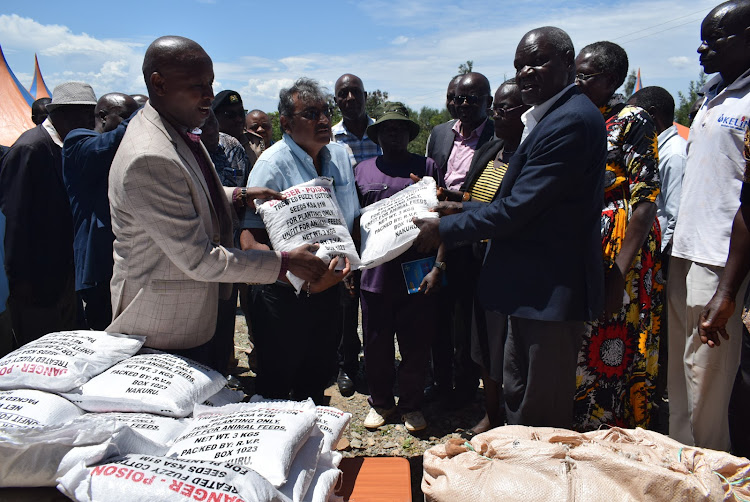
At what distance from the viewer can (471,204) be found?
3199 mm

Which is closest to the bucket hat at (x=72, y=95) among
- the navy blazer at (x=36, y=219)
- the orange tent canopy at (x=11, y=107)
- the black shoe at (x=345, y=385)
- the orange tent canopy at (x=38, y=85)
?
the navy blazer at (x=36, y=219)

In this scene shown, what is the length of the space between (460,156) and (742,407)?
2.66m

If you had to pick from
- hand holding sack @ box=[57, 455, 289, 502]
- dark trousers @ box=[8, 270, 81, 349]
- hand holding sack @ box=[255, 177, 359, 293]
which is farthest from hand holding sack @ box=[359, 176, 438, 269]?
dark trousers @ box=[8, 270, 81, 349]

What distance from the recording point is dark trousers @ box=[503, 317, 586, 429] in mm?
2492

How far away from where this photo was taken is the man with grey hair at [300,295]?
2.92m

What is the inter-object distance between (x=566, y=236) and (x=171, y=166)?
178 cm

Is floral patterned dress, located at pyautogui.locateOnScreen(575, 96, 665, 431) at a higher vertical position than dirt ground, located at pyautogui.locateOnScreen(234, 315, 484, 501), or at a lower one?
higher

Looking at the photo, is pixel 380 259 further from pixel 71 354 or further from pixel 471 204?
pixel 71 354

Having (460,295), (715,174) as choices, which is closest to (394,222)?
(460,295)

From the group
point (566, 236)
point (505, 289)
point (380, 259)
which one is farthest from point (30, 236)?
point (566, 236)

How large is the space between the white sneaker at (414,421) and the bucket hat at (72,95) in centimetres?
340

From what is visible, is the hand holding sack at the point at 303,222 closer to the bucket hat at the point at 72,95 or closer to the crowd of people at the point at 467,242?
the crowd of people at the point at 467,242

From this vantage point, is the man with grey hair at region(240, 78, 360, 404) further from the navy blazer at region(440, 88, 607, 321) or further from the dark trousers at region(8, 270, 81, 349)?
the dark trousers at region(8, 270, 81, 349)

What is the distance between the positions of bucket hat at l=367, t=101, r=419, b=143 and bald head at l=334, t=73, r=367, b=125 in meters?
1.02
